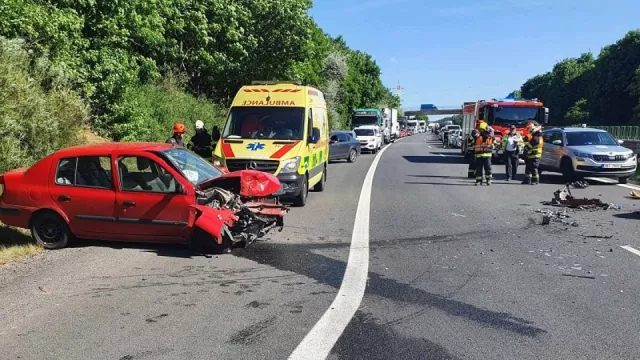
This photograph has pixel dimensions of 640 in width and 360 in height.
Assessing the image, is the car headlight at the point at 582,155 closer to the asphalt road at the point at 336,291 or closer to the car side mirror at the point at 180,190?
the asphalt road at the point at 336,291

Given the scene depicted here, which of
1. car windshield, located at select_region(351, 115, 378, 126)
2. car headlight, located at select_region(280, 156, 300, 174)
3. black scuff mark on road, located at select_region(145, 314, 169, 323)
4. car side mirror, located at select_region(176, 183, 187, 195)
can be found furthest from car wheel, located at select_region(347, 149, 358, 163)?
black scuff mark on road, located at select_region(145, 314, 169, 323)

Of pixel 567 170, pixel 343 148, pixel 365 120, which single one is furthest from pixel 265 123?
pixel 365 120

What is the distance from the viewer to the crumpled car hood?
7.91 m

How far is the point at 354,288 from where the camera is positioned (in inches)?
235

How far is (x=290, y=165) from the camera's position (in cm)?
1120

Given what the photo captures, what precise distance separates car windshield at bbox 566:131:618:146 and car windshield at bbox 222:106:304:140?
9.75 m

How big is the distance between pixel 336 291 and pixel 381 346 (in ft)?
4.89

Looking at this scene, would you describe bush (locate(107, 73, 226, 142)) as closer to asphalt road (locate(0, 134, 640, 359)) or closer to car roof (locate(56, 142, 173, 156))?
car roof (locate(56, 142, 173, 156))

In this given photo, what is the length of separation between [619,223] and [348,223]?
4.56 m

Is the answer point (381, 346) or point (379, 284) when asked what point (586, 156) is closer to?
point (379, 284)

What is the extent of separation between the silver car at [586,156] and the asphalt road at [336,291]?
7405 millimetres

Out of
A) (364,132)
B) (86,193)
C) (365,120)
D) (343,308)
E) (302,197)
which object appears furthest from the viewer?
(365,120)

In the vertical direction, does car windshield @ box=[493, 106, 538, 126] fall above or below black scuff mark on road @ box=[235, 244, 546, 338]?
above

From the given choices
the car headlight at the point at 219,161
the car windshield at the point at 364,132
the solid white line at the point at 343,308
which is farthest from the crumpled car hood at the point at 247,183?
the car windshield at the point at 364,132
